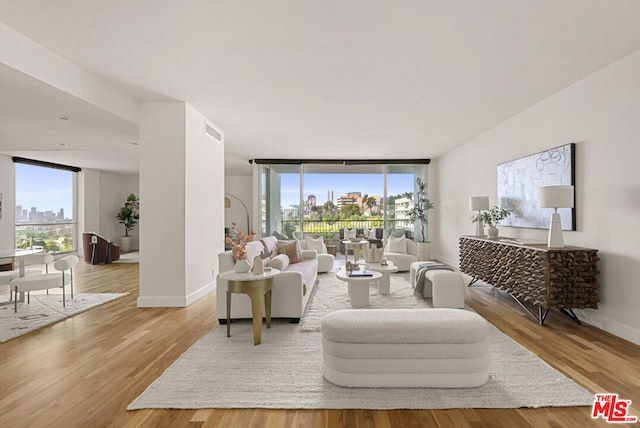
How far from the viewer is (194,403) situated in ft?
7.19

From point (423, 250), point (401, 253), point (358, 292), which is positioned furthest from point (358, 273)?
point (423, 250)

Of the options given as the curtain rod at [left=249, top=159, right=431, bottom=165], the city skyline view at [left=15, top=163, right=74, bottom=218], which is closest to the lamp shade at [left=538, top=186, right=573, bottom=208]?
the curtain rod at [left=249, top=159, right=431, bottom=165]

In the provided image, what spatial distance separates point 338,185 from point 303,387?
307 inches

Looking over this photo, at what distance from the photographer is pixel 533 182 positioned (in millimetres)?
4656

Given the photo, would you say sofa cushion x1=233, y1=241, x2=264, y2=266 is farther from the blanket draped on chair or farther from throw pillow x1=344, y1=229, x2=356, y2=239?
throw pillow x1=344, y1=229, x2=356, y2=239

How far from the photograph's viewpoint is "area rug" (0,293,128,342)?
3.75 meters

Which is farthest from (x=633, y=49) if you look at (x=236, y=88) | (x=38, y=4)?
(x=38, y=4)

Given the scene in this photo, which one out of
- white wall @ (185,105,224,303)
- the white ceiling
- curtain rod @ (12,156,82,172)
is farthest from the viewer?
curtain rod @ (12,156,82,172)

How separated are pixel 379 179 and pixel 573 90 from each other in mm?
5575

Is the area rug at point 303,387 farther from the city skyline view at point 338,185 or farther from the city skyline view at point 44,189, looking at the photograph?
the city skyline view at point 44,189

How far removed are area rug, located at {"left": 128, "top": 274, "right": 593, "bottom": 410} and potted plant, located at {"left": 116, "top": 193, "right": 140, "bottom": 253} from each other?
9.51 metres

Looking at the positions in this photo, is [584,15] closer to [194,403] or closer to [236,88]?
[236,88]

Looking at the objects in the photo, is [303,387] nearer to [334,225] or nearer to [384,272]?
[384,272]

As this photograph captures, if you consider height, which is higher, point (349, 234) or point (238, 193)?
point (238, 193)
